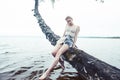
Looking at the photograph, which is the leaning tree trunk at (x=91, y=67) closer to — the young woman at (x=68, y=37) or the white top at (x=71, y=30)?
the young woman at (x=68, y=37)

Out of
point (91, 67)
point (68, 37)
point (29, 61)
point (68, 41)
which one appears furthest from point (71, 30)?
point (29, 61)

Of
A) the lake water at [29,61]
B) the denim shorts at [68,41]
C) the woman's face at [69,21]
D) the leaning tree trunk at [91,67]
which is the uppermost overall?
the woman's face at [69,21]

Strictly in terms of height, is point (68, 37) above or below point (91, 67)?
above

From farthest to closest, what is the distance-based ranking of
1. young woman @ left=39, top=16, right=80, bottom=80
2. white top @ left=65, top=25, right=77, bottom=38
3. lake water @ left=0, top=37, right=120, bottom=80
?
lake water @ left=0, top=37, right=120, bottom=80, white top @ left=65, top=25, right=77, bottom=38, young woman @ left=39, top=16, right=80, bottom=80

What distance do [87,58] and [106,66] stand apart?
2.48 feet

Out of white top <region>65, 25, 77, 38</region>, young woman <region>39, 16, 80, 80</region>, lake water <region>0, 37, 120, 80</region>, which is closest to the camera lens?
young woman <region>39, 16, 80, 80</region>

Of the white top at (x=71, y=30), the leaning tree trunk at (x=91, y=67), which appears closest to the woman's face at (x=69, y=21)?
the white top at (x=71, y=30)

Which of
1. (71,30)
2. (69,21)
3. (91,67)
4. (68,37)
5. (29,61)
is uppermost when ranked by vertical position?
(69,21)

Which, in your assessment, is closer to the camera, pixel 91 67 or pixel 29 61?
pixel 91 67

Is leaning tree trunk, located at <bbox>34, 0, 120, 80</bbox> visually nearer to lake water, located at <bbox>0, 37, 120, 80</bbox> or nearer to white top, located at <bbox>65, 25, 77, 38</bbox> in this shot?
white top, located at <bbox>65, 25, 77, 38</bbox>

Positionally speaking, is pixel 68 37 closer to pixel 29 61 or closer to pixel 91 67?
pixel 91 67

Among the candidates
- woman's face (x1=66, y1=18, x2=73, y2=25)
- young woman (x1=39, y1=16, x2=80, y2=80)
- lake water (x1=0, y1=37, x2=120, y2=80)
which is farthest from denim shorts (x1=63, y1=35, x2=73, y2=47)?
lake water (x1=0, y1=37, x2=120, y2=80)

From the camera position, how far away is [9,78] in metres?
8.81

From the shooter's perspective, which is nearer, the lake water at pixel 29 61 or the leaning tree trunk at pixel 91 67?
the leaning tree trunk at pixel 91 67
